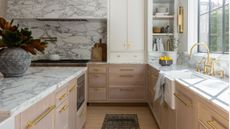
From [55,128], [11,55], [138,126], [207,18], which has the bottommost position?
[138,126]

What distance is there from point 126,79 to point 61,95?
2.87 meters

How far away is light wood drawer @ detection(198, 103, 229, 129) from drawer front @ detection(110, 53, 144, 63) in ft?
10.9

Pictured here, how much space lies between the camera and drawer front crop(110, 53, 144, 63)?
494 cm

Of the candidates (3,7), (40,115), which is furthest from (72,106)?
(3,7)

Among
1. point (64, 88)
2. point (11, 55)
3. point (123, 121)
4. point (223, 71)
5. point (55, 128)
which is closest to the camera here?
point (55, 128)

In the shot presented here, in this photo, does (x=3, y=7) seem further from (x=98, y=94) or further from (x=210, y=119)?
(x=210, y=119)

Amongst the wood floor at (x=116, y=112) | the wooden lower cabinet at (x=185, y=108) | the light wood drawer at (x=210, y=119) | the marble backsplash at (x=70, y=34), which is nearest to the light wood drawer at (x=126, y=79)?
the wood floor at (x=116, y=112)

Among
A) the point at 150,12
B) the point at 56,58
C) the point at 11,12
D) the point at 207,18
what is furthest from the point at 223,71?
the point at 11,12

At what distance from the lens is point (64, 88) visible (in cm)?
217

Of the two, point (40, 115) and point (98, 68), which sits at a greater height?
point (98, 68)

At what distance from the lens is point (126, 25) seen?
16.1 feet

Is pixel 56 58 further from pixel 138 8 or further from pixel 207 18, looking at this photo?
pixel 207 18

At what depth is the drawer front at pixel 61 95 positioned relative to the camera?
193cm

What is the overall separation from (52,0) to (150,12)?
1.91 meters
